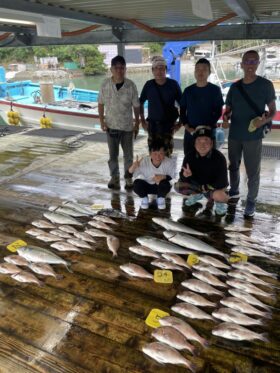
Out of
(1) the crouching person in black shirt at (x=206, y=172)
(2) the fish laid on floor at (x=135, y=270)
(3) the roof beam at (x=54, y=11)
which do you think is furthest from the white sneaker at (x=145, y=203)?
(3) the roof beam at (x=54, y=11)

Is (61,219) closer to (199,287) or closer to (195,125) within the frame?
(199,287)

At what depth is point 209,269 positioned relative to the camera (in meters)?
2.63

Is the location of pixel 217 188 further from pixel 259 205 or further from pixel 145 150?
pixel 145 150

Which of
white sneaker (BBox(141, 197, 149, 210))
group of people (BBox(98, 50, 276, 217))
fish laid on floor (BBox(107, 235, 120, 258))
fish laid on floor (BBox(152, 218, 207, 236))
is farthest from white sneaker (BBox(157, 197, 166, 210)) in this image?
fish laid on floor (BBox(107, 235, 120, 258))

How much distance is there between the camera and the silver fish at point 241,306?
2.19 meters

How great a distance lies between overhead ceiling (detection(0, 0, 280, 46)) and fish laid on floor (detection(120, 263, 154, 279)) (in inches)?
105

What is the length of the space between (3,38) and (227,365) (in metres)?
6.50

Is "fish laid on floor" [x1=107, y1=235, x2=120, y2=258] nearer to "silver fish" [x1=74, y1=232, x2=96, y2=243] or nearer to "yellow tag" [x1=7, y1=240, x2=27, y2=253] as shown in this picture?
"silver fish" [x1=74, y1=232, x2=96, y2=243]

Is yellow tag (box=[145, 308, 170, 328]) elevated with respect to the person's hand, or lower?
lower

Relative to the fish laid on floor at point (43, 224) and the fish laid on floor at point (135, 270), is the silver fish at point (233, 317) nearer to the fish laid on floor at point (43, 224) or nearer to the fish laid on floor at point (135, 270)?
the fish laid on floor at point (135, 270)

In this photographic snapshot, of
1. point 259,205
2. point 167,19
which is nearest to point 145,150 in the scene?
point 167,19

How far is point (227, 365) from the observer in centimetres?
185

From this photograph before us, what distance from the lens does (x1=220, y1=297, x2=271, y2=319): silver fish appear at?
2.19 m

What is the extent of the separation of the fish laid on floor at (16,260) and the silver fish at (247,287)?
1740 mm
